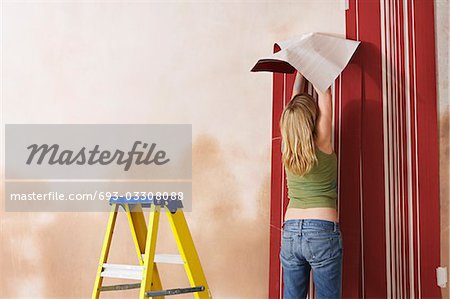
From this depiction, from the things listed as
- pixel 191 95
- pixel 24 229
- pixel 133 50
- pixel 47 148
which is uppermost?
pixel 133 50

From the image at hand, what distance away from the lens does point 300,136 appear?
2.88 meters

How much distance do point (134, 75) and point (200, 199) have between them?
800mm

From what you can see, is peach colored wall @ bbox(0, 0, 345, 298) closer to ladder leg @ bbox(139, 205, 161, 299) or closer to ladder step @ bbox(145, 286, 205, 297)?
ladder step @ bbox(145, 286, 205, 297)

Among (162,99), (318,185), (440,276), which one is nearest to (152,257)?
(318,185)

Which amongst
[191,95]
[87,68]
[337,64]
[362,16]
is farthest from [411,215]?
[87,68]

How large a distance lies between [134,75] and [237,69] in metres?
0.60

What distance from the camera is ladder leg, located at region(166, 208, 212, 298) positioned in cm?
281

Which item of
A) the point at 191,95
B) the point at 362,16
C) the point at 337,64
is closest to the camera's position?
the point at 337,64

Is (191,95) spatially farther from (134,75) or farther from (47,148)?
A: (47,148)

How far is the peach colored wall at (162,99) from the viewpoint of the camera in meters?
3.39

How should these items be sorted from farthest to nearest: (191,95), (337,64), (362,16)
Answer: (191,95)
(362,16)
(337,64)

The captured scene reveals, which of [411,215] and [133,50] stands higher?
[133,50]

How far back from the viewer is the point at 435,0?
3.19m

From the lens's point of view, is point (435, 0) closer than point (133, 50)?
Yes
